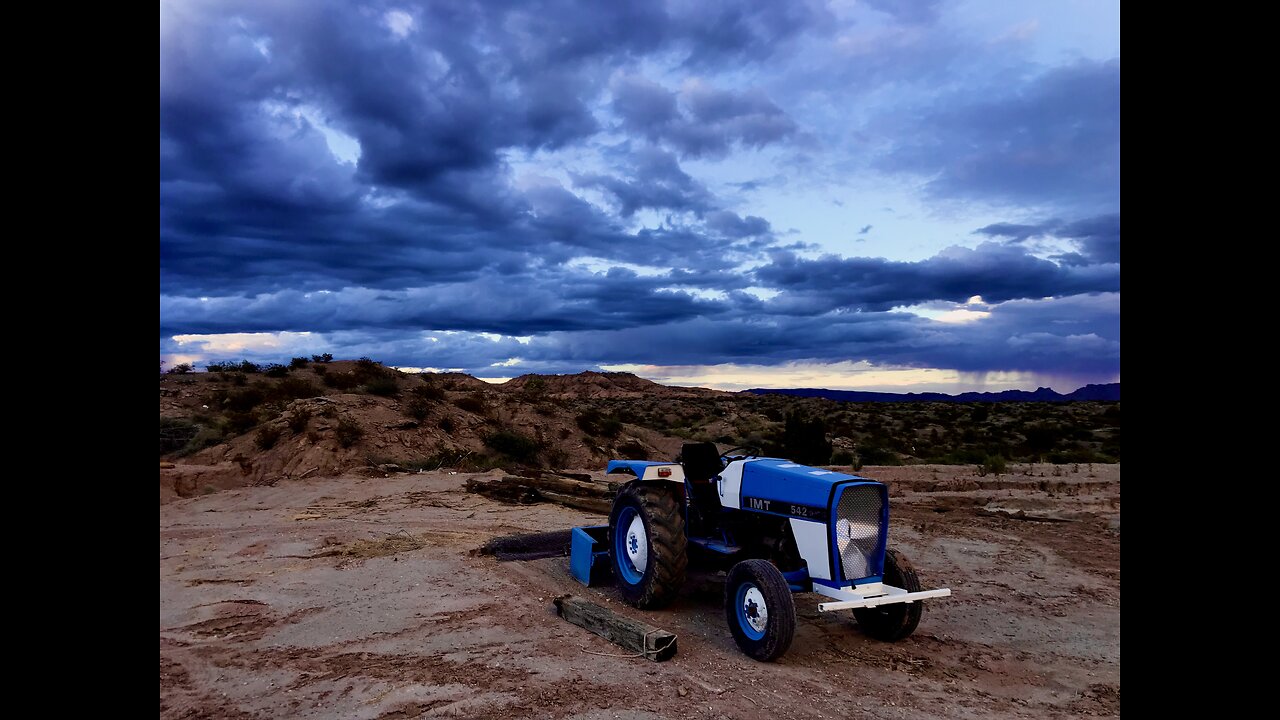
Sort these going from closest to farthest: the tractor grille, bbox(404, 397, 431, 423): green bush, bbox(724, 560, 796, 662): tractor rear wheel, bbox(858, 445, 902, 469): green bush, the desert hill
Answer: bbox(724, 560, 796, 662): tractor rear wheel, the tractor grille, the desert hill, bbox(404, 397, 431, 423): green bush, bbox(858, 445, 902, 469): green bush

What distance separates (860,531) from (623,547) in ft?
8.87

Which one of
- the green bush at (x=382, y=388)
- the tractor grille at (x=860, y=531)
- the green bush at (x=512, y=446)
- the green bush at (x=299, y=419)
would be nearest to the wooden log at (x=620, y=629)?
the tractor grille at (x=860, y=531)

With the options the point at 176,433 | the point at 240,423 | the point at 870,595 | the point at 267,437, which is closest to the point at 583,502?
the point at 870,595

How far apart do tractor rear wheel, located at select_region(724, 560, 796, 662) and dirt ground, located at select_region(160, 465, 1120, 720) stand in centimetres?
16

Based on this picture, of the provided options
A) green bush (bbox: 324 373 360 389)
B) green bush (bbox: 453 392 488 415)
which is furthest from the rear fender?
green bush (bbox: 324 373 360 389)

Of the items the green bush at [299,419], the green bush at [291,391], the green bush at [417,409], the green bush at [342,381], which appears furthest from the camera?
the green bush at [342,381]

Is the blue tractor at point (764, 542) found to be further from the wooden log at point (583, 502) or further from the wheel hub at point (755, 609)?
the wooden log at point (583, 502)

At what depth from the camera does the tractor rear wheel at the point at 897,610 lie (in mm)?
6070

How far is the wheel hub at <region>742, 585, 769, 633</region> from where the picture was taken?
564 centimetres

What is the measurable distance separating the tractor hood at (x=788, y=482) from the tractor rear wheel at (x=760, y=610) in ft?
2.29

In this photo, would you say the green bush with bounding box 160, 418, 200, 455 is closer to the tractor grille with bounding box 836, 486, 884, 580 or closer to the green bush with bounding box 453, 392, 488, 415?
the green bush with bounding box 453, 392, 488, 415

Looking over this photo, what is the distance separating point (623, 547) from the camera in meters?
7.63
